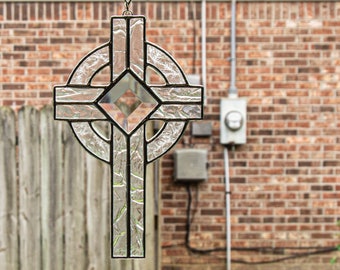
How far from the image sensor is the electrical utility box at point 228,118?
3.75 m

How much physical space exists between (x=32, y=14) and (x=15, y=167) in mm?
1203

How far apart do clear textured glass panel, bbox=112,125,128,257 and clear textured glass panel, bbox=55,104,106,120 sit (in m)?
0.09

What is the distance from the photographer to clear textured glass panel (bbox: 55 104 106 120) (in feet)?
6.48

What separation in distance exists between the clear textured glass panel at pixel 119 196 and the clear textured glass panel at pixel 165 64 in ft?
0.86

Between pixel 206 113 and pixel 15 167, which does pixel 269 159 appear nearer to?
pixel 206 113

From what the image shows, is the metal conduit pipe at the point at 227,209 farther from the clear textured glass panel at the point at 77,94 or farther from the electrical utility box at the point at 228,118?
the clear textured glass panel at the point at 77,94

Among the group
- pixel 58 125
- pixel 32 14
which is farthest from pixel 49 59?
pixel 58 125

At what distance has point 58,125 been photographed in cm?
318

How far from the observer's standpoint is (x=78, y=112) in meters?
1.99

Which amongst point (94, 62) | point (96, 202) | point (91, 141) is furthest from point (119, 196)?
point (96, 202)

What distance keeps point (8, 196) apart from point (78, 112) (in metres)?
1.43

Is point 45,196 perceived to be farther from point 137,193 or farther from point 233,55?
point 233,55

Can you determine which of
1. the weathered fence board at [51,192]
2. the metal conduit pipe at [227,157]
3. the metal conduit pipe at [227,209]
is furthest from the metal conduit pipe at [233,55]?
the weathered fence board at [51,192]

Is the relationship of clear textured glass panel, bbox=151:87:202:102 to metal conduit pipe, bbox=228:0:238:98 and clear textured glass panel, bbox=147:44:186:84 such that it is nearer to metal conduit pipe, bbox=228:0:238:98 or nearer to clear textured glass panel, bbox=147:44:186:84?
clear textured glass panel, bbox=147:44:186:84
